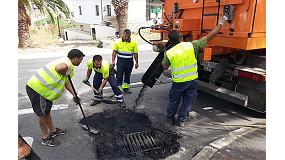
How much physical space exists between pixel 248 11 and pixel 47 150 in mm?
3547

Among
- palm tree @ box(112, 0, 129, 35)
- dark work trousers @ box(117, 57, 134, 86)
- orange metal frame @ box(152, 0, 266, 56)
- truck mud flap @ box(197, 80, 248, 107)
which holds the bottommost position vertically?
truck mud flap @ box(197, 80, 248, 107)

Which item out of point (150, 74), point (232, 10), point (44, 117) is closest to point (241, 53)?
point (232, 10)

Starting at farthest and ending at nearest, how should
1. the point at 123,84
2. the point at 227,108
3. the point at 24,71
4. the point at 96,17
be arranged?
the point at 96,17, the point at 24,71, the point at 123,84, the point at 227,108

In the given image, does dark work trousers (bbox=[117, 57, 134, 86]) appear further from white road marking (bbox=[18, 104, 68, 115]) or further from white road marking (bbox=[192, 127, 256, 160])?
white road marking (bbox=[192, 127, 256, 160])

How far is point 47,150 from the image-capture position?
11.6 feet

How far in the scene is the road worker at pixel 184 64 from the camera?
3785 millimetres

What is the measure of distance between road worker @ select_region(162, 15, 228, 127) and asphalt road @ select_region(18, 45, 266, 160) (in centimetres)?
53

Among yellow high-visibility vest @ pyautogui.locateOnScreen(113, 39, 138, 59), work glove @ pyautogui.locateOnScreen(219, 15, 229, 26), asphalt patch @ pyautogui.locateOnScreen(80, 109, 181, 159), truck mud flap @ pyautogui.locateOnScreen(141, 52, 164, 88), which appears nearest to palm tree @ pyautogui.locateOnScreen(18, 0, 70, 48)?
yellow high-visibility vest @ pyautogui.locateOnScreen(113, 39, 138, 59)

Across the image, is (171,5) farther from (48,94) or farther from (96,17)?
(96,17)

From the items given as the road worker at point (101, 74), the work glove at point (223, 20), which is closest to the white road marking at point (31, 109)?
the road worker at point (101, 74)

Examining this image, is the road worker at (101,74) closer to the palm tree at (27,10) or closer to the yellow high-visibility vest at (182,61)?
the yellow high-visibility vest at (182,61)

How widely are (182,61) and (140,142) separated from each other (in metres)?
1.37

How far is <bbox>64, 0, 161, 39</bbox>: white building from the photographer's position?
23.2 metres

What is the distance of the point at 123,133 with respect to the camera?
13.0 ft
